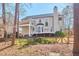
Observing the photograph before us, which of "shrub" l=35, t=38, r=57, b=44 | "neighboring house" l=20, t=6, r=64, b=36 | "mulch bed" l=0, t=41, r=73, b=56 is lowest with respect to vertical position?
"mulch bed" l=0, t=41, r=73, b=56

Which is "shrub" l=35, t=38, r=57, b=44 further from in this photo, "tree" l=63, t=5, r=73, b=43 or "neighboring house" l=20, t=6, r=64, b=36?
"tree" l=63, t=5, r=73, b=43

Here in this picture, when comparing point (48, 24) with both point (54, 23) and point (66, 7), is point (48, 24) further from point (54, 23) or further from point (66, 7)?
point (66, 7)

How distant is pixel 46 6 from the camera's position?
1315 mm

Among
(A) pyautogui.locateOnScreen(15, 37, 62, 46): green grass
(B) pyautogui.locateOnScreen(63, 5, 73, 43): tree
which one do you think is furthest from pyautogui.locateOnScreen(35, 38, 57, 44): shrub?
(B) pyautogui.locateOnScreen(63, 5, 73, 43): tree

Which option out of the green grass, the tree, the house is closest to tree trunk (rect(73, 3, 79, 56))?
the tree

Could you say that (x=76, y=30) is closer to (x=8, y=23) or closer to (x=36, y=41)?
(x=36, y=41)

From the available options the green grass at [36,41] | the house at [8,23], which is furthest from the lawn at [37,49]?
the house at [8,23]

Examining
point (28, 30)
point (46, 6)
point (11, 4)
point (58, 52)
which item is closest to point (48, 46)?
point (58, 52)

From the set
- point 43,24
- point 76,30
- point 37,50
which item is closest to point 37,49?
point 37,50

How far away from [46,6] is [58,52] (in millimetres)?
360

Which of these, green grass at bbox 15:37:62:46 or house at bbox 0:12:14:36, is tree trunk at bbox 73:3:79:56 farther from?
house at bbox 0:12:14:36

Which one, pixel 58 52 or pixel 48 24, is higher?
pixel 48 24

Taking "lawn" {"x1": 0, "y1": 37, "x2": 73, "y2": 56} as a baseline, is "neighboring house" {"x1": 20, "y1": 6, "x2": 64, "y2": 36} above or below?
above

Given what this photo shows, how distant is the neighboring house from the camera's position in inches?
50.9
